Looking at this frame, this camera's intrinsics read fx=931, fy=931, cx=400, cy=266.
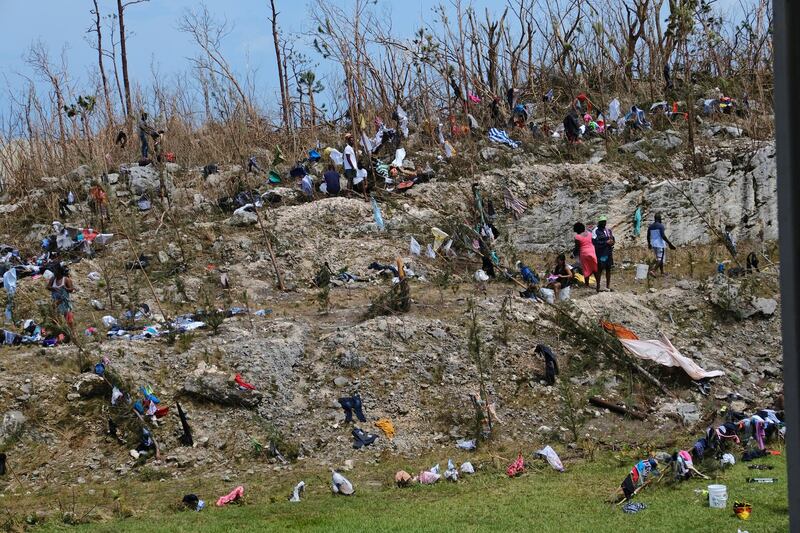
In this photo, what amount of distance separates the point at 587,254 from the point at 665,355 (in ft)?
8.09

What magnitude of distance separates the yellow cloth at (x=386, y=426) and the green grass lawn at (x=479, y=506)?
2.65 ft

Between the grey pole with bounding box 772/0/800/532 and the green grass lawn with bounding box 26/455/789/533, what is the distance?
204 inches

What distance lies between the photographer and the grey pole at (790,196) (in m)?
2.02

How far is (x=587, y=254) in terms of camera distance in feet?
44.9

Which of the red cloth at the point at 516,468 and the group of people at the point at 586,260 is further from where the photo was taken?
the group of people at the point at 586,260

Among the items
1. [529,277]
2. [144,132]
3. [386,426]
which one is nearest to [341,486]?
[386,426]

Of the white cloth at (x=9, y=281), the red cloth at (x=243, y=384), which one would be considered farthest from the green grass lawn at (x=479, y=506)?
the white cloth at (x=9, y=281)

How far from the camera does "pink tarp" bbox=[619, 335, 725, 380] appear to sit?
37.7 ft

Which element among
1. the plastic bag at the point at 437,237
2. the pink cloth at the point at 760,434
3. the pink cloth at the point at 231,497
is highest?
the plastic bag at the point at 437,237

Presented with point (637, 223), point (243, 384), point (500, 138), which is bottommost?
point (243, 384)

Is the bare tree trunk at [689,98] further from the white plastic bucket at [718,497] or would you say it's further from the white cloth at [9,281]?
the white cloth at [9,281]

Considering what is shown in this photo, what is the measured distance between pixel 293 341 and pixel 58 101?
11.2 metres

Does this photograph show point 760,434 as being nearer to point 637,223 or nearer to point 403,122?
point 637,223

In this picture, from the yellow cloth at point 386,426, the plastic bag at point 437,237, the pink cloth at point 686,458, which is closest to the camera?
the pink cloth at point 686,458
